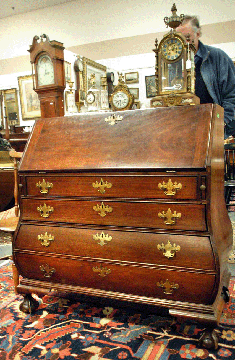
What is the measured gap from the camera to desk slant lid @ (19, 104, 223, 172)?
180 cm

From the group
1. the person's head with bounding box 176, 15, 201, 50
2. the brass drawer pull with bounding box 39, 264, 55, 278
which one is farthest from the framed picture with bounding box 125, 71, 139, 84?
the brass drawer pull with bounding box 39, 264, 55, 278

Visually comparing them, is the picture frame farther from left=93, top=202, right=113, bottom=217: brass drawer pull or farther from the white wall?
left=93, top=202, right=113, bottom=217: brass drawer pull

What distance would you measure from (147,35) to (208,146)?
565 cm

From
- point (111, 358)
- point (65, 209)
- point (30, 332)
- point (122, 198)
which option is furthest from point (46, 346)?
point (122, 198)

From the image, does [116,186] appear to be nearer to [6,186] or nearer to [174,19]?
[174,19]

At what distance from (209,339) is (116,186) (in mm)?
996

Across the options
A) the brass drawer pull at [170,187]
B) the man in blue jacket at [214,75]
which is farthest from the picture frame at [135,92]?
the brass drawer pull at [170,187]

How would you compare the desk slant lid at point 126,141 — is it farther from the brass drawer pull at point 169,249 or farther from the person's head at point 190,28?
the person's head at point 190,28

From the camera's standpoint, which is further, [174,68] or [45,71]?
[45,71]

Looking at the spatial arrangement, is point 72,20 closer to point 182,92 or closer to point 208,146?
point 182,92

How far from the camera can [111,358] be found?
177 centimetres

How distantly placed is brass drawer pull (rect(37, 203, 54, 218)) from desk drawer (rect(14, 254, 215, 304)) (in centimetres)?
29

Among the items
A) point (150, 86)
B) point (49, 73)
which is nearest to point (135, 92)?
point (150, 86)

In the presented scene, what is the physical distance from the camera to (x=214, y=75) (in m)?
2.46
